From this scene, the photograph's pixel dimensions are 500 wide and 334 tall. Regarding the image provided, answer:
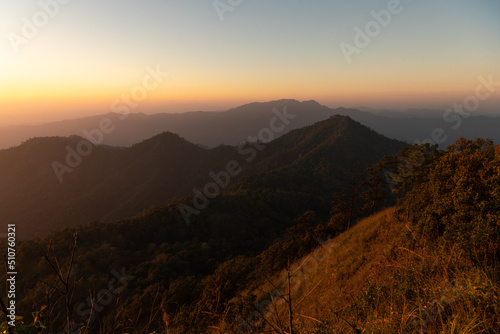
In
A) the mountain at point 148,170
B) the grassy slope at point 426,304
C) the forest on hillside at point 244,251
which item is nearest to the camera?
the grassy slope at point 426,304

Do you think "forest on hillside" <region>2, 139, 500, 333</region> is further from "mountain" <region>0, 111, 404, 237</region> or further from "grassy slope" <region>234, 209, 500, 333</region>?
"mountain" <region>0, 111, 404, 237</region>

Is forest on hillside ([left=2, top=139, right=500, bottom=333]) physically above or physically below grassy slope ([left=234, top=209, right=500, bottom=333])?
below

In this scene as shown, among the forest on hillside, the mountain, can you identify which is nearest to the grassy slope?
the forest on hillside

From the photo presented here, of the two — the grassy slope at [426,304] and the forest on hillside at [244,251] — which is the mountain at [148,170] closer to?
the forest on hillside at [244,251]

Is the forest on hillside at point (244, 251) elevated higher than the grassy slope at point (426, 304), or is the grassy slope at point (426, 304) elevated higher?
the grassy slope at point (426, 304)

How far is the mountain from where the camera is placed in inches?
3295

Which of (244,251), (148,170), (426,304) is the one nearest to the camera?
Answer: (426,304)

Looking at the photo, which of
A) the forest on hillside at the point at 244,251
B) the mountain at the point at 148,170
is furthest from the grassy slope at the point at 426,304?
the mountain at the point at 148,170

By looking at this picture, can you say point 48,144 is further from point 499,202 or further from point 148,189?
point 499,202

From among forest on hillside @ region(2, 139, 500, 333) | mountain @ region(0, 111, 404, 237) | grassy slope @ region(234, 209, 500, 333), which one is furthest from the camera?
mountain @ region(0, 111, 404, 237)

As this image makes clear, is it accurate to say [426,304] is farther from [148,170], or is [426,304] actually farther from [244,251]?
[148,170]

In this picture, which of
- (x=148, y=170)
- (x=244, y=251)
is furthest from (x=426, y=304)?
(x=148, y=170)

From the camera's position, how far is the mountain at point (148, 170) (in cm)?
8369

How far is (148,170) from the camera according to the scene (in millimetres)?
120812
